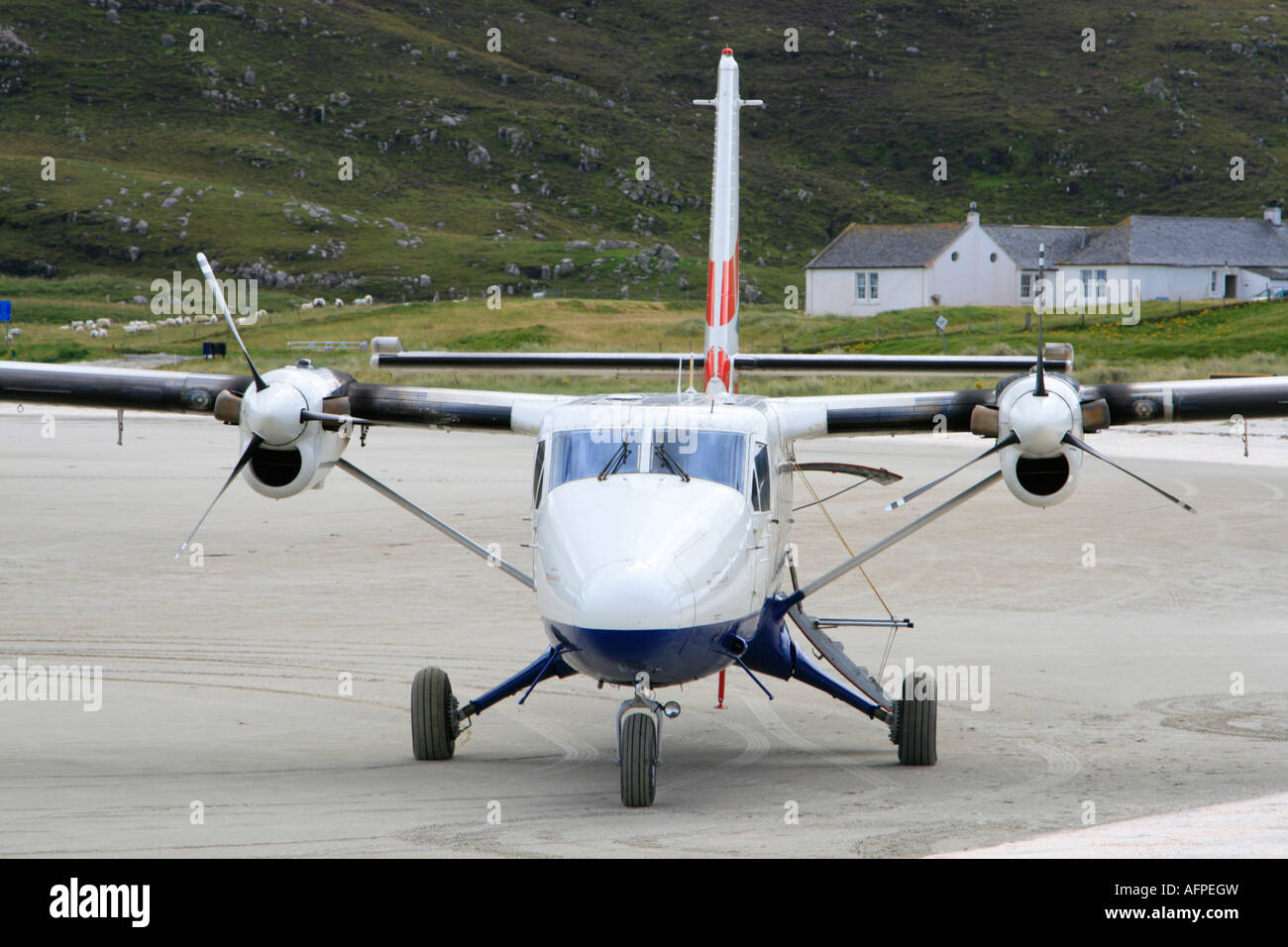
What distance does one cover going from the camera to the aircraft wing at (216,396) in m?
11.7

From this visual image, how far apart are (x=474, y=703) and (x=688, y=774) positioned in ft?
5.55

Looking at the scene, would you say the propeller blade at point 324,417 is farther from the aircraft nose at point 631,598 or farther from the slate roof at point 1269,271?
the slate roof at point 1269,271

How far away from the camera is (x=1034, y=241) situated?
9812cm

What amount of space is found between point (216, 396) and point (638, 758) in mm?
4903

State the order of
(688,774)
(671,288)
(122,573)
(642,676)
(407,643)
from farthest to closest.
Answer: (671,288), (122,573), (407,643), (688,774), (642,676)

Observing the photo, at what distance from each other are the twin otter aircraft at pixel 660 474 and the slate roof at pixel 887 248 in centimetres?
8230

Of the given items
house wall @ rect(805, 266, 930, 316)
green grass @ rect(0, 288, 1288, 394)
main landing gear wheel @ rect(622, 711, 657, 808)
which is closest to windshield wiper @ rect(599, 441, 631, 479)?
main landing gear wheel @ rect(622, 711, 657, 808)

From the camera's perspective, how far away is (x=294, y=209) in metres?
153

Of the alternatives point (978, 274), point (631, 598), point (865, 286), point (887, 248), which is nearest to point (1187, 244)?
point (978, 274)

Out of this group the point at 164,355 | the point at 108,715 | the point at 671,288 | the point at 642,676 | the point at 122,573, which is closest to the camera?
the point at 642,676

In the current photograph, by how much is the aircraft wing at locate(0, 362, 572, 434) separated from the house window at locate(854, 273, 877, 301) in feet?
275

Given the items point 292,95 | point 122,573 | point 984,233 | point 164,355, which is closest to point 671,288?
point 984,233

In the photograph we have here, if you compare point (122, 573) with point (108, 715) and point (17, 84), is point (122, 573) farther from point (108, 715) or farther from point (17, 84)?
point (17, 84)

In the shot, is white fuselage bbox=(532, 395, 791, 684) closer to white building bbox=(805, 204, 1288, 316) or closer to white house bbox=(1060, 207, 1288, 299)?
white house bbox=(1060, 207, 1288, 299)
